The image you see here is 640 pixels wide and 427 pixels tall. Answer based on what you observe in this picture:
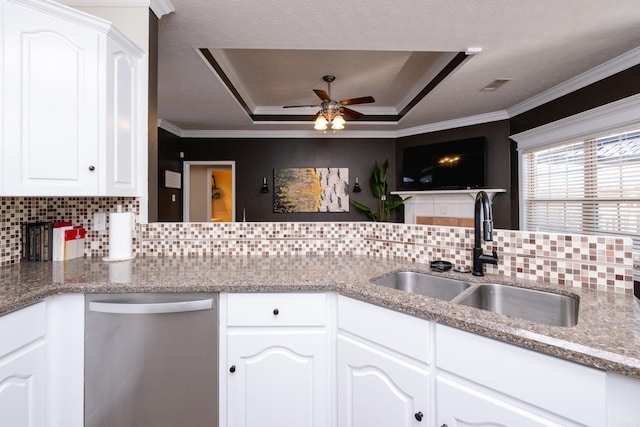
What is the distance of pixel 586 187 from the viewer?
297 cm

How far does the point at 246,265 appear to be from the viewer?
61.5 inches

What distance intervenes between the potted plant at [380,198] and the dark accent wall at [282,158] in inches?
4.1

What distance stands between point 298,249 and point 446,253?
2.75 feet

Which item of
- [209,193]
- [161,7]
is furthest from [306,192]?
[161,7]

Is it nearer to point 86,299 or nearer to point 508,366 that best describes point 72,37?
point 86,299

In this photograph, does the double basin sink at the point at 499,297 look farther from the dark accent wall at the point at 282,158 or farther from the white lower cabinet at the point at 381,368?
the dark accent wall at the point at 282,158

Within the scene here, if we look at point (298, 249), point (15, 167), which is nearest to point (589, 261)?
point (298, 249)

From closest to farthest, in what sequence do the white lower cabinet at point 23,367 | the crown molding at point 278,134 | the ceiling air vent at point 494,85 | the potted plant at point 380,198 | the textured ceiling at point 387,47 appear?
the white lower cabinet at point 23,367, the textured ceiling at point 387,47, the ceiling air vent at point 494,85, the potted plant at point 380,198, the crown molding at point 278,134

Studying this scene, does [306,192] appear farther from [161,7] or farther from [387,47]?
[161,7]

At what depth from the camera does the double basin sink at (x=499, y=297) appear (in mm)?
1133

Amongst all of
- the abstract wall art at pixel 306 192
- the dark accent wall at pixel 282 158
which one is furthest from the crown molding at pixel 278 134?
the abstract wall art at pixel 306 192

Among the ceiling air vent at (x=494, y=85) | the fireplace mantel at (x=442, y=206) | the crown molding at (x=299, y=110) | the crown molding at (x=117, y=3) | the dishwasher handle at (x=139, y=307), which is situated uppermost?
the crown molding at (x=299, y=110)

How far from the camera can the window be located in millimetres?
2547

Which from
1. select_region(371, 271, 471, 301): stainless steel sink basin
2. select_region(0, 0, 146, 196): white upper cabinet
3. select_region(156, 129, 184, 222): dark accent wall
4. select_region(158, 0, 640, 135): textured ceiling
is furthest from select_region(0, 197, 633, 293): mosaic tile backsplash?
select_region(156, 129, 184, 222): dark accent wall
